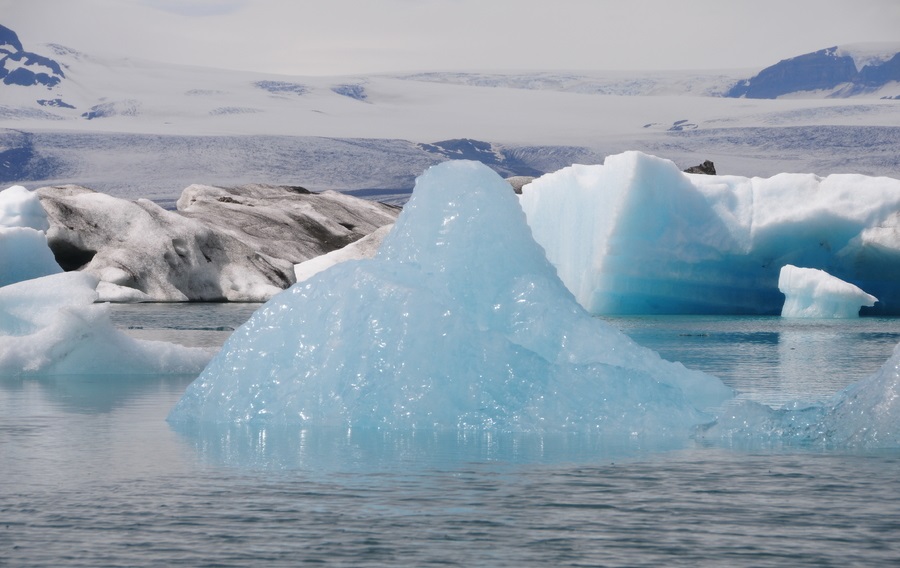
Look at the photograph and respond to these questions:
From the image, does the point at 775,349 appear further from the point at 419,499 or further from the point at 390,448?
the point at 419,499

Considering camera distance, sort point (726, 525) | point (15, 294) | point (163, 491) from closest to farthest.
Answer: point (726, 525) < point (163, 491) < point (15, 294)

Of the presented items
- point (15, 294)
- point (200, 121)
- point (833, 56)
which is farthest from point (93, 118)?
point (15, 294)

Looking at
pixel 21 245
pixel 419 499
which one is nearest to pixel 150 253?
pixel 21 245

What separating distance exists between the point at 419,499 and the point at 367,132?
94.7 metres

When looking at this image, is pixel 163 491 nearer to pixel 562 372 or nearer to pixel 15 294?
pixel 562 372

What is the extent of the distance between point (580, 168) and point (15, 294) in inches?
478

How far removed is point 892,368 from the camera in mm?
6297

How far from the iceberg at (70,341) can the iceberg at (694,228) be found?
10453 mm

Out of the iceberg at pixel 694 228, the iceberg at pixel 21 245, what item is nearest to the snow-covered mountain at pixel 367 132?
the iceberg at pixel 21 245

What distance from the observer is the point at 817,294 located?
70.0ft

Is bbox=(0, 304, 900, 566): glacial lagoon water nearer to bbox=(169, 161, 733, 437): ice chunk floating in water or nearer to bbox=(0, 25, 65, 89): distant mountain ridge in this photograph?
bbox=(169, 161, 733, 437): ice chunk floating in water

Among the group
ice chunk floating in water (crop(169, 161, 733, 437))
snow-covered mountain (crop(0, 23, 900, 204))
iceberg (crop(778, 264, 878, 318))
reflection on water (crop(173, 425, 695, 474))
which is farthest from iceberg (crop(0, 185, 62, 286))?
snow-covered mountain (crop(0, 23, 900, 204))

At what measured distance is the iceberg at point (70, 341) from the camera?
36.2ft

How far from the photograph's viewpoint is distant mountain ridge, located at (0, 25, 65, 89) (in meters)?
108
